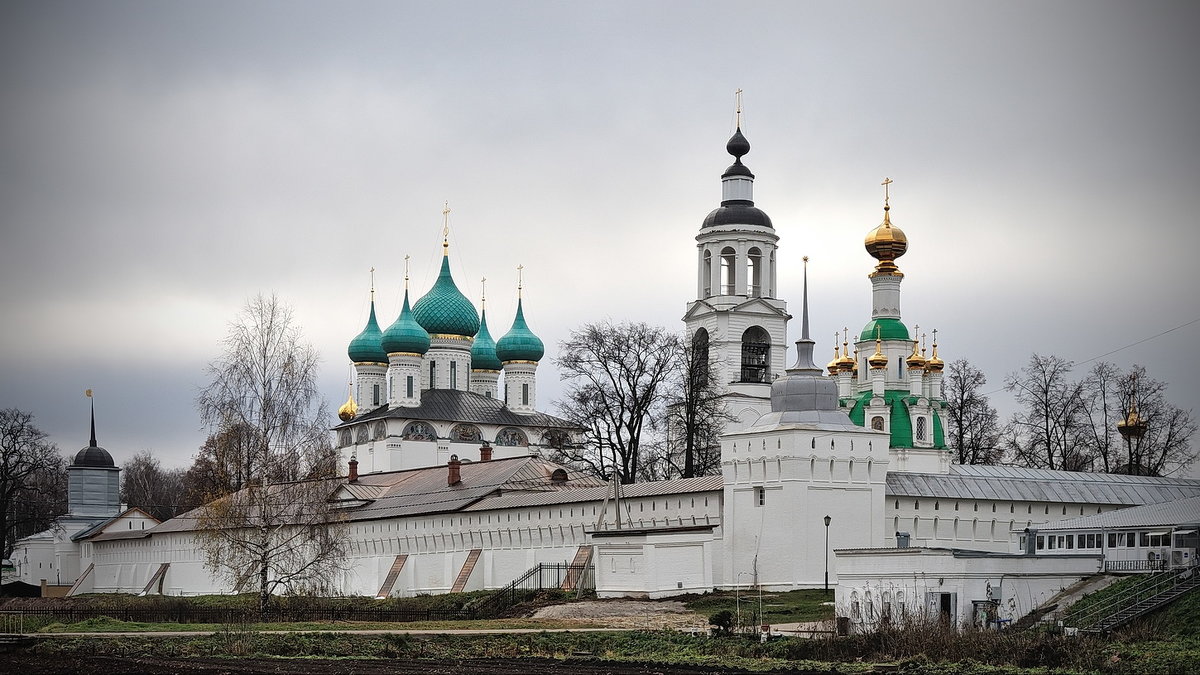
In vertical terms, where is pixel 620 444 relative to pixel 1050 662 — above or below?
above

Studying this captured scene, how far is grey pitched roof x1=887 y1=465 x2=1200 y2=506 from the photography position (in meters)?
49.8

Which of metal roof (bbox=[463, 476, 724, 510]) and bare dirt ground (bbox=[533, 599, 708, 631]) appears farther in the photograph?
metal roof (bbox=[463, 476, 724, 510])

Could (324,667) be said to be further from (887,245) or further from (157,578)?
(157,578)

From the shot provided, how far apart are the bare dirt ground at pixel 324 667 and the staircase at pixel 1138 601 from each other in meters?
7.66

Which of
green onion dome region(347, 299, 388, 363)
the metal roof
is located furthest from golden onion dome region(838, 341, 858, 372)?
green onion dome region(347, 299, 388, 363)

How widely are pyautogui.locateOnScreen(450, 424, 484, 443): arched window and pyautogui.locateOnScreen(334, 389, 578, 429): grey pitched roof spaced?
30cm

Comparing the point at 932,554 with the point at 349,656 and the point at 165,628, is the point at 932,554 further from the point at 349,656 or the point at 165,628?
the point at 165,628

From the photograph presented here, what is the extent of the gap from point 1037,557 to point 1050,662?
33.0 feet

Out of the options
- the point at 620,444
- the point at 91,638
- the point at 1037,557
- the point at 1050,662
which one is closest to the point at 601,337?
the point at 620,444

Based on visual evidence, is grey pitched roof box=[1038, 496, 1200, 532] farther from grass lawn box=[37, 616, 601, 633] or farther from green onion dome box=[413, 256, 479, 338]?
green onion dome box=[413, 256, 479, 338]

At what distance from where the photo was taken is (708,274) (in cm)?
6406

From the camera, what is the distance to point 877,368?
196ft

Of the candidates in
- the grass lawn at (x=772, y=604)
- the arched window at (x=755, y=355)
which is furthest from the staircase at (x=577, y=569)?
the arched window at (x=755, y=355)

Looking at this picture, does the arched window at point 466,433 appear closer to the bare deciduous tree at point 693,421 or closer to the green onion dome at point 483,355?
the green onion dome at point 483,355
